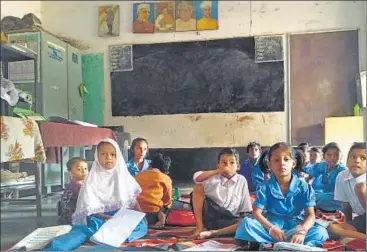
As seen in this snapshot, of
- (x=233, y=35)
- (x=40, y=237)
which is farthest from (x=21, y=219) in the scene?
(x=233, y=35)

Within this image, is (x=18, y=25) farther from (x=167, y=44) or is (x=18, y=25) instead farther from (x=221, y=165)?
(x=221, y=165)

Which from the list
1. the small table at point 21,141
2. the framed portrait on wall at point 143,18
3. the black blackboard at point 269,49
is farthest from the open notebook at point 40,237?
the black blackboard at point 269,49

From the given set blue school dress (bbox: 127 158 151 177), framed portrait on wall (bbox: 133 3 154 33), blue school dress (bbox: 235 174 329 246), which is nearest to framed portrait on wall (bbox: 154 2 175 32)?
framed portrait on wall (bbox: 133 3 154 33)

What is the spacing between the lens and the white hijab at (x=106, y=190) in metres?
1.04

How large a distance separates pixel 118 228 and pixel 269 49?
1.79 ft

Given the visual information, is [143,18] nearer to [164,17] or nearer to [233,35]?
[164,17]

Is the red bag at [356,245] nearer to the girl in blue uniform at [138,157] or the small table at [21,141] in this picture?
the girl in blue uniform at [138,157]

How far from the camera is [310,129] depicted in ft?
3.27

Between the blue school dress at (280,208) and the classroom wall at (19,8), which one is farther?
the classroom wall at (19,8)

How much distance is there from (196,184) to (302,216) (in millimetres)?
247

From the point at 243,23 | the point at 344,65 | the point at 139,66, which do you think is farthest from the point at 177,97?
the point at 344,65

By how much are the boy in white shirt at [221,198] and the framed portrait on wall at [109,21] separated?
0.39 meters

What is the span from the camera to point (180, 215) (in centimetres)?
103

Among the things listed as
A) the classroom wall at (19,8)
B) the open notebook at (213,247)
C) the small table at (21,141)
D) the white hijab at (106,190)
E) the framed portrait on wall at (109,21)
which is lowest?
the open notebook at (213,247)
